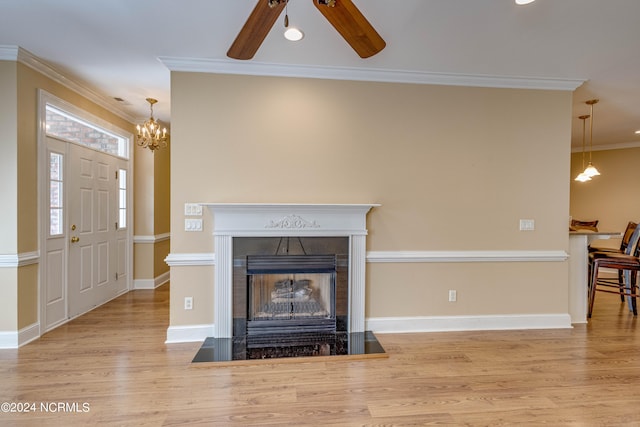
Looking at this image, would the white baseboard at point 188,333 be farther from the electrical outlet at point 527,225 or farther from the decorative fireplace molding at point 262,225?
the electrical outlet at point 527,225

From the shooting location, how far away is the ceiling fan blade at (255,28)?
1578 millimetres

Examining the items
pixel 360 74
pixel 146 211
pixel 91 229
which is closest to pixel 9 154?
pixel 91 229

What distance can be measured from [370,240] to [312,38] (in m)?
1.95

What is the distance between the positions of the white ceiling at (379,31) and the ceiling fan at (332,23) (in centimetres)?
53

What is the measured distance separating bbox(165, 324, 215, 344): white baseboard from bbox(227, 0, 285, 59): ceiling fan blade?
247cm

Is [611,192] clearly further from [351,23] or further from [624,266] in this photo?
[351,23]

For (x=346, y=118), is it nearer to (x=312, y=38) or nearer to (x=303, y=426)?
(x=312, y=38)

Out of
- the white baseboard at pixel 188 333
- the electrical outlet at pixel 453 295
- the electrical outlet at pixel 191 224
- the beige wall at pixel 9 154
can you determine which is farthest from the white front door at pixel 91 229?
the electrical outlet at pixel 453 295

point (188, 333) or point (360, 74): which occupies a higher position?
point (360, 74)

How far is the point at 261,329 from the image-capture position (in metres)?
3.20

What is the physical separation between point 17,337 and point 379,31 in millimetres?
4146

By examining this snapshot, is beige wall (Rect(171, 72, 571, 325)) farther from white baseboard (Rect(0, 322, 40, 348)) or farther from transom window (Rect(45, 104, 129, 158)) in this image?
transom window (Rect(45, 104, 129, 158))

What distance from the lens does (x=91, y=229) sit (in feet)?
13.5

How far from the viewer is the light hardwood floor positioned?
6.68ft
